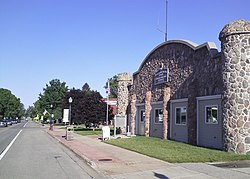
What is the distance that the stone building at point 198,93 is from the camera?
648 inches

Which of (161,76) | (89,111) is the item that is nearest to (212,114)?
(161,76)

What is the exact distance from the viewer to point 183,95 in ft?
75.7

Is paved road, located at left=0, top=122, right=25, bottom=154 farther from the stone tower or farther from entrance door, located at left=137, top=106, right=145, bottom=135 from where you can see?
the stone tower

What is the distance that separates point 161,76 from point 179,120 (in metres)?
4.69

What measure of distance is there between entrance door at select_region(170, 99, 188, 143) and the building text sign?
2.38 meters

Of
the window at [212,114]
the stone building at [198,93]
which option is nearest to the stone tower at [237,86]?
the stone building at [198,93]

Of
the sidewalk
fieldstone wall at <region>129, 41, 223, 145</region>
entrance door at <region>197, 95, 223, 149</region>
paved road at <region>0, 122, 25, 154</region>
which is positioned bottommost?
paved road at <region>0, 122, 25, 154</region>

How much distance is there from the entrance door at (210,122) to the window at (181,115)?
2187 millimetres

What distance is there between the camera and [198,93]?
20891 millimetres

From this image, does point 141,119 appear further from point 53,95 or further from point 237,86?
point 53,95

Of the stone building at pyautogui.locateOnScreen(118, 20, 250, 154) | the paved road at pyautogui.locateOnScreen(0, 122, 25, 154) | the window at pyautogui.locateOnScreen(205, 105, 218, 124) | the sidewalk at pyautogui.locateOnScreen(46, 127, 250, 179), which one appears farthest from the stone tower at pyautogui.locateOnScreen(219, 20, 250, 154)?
the paved road at pyautogui.locateOnScreen(0, 122, 25, 154)

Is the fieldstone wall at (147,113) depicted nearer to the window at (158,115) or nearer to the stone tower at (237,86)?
the window at (158,115)

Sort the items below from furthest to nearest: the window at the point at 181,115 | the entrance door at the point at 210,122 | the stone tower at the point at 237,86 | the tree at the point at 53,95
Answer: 1. the tree at the point at 53,95
2. the window at the point at 181,115
3. the entrance door at the point at 210,122
4. the stone tower at the point at 237,86

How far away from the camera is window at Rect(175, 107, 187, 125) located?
22922 mm
